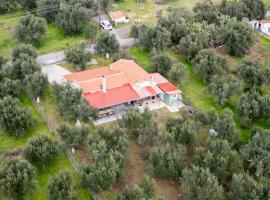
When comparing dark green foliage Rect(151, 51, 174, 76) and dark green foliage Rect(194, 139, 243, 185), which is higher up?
dark green foliage Rect(151, 51, 174, 76)

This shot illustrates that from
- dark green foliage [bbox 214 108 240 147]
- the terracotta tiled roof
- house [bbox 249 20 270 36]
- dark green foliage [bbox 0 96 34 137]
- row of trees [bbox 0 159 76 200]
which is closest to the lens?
row of trees [bbox 0 159 76 200]

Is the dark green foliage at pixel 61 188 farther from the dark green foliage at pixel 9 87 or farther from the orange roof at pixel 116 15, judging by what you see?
the orange roof at pixel 116 15

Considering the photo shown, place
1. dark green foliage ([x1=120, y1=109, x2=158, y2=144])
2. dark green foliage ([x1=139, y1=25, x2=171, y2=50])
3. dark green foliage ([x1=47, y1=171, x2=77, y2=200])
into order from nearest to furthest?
dark green foliage ([x1=47, y1=171, x2=77, y2=200]), dark green foliage ([x1=120, y1=109, x2=158, y2=144]), dark green foliage ([x1=139, y1=25, x2=171, y2=50])

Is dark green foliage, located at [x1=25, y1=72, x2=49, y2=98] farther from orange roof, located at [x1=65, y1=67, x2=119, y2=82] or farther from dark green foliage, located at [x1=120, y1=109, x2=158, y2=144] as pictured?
dark green foliage, located at [x1=120, y1=109, x2=158, y2=144]

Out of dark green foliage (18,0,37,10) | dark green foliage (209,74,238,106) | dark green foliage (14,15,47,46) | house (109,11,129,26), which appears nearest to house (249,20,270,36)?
house (109,11,129,26)

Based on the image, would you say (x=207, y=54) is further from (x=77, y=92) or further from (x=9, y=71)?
→ (x=9, y=71)

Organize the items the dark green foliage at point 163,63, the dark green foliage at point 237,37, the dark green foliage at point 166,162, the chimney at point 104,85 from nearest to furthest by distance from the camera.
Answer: the dark green foliage at point 166,162, the chimney at point 104,85, the dark green foliage at point 163,63, the dark green foliage at point 237,37

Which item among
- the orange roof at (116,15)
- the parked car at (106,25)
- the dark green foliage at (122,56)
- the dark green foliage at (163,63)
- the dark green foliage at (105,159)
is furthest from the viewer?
the orange roof at (116,15)

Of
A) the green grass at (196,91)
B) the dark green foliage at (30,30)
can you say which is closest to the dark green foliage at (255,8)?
the green grass at (196,91)
